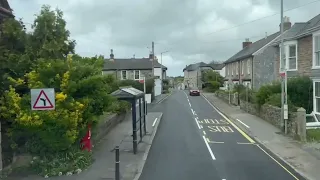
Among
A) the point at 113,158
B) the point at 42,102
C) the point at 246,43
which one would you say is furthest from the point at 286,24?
the point at 42,102

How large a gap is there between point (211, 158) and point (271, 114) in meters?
11.4

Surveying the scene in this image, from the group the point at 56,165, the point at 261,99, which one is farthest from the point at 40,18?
the point at 261,99

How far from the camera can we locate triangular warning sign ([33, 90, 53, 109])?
9781 mm

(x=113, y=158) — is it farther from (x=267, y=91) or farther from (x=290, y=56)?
(x=290, y=56)

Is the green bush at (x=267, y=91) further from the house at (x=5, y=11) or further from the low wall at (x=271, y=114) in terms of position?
the house at (x=5, y=11)

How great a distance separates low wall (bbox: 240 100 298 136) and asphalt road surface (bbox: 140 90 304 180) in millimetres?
2321

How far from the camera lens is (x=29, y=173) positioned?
1120 cm

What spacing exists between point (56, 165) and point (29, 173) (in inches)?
31.6

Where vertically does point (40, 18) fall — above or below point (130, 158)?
above

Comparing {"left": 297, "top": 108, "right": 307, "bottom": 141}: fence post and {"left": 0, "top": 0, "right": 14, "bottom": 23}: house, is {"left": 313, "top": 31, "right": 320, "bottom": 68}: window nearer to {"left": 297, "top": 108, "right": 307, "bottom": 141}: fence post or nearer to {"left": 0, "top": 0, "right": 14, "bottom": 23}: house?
{"left": 297, "top": 108, "right": 307, "bottom": 141}: fence post

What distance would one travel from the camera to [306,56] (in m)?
25.3

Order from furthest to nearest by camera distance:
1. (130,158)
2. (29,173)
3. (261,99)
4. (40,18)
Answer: (261,99) < (130,158) < (40,18) < (29,173)

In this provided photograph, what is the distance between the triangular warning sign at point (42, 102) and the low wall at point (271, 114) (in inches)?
506

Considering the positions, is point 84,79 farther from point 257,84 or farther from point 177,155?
point 257,84
